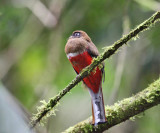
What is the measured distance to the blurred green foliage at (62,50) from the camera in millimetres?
4371

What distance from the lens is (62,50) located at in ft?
16.7

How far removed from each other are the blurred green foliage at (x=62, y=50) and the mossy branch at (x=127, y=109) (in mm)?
1506

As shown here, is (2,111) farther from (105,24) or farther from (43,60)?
(43,60)

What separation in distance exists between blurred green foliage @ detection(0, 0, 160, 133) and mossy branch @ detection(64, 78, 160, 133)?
1.51 metres

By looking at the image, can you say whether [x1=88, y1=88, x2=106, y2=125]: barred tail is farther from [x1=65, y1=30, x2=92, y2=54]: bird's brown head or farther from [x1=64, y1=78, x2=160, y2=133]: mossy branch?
[x1=65, y1=30, x2=92, y2=54]: bird's brown head

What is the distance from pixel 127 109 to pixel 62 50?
105 inches

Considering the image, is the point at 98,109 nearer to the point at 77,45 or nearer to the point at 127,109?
the point at 127,109

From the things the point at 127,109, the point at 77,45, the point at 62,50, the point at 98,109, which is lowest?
the point at 127,109

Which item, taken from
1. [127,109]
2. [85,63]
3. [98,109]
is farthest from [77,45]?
[127,109]

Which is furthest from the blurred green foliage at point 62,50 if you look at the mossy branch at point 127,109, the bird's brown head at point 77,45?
the mossy branch at point 127,109

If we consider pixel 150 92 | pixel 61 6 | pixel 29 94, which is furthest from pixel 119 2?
pixel 150 92

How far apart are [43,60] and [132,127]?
6.84 feet

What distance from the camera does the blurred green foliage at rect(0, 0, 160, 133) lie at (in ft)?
14.3

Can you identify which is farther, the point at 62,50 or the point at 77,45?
the point at 62,50
